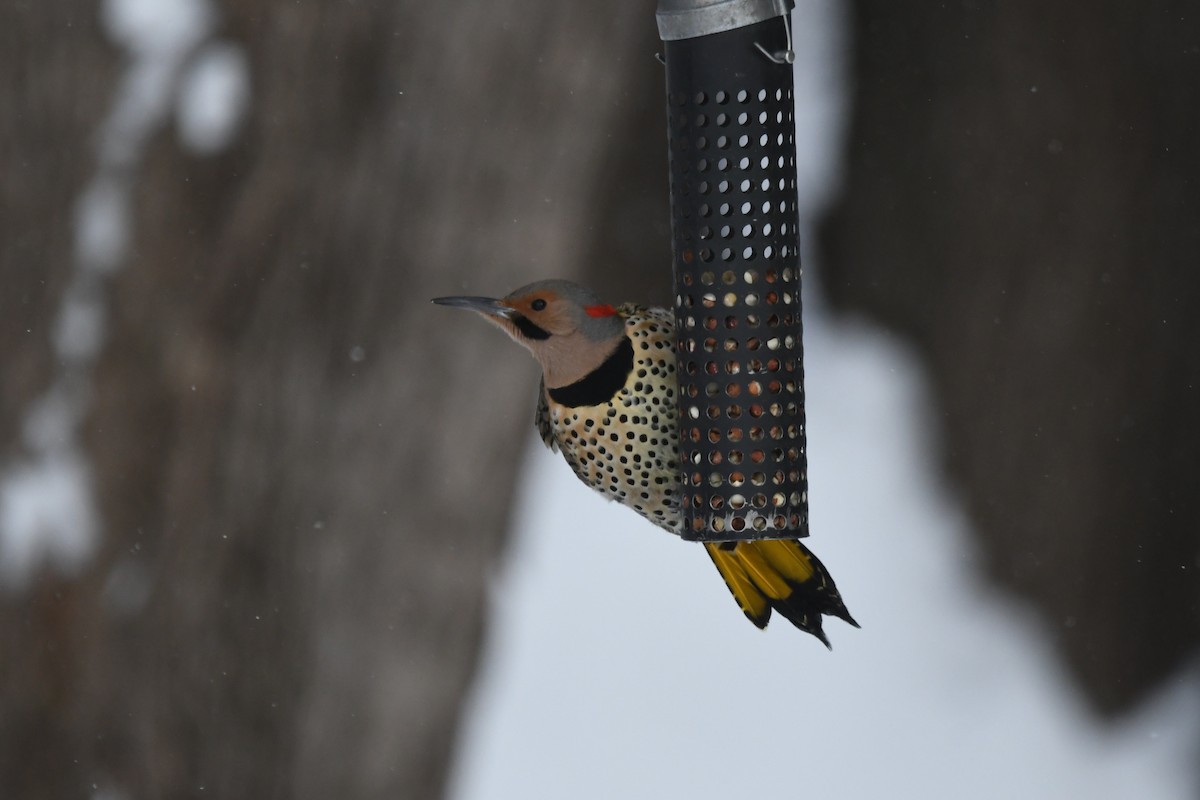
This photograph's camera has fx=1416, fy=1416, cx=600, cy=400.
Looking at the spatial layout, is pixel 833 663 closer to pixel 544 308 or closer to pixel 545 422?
pixel 545 422

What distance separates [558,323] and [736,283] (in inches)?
9.5

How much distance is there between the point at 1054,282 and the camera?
132 inches

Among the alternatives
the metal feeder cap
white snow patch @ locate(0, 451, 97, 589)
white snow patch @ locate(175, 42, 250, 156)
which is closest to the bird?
the metal feeder cap

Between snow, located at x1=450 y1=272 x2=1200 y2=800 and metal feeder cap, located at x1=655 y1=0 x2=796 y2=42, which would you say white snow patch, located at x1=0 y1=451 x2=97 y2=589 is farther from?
metal feeder cap, located at x1=655 y1=0 x2=796 y2=42

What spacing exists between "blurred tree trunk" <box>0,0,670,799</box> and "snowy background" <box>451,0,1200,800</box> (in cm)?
23

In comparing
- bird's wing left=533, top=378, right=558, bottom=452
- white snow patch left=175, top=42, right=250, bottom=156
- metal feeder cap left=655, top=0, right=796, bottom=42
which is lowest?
bird's wing left=533, top=378, right=558, bottom=452

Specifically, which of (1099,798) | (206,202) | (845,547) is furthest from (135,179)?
(1099,798)

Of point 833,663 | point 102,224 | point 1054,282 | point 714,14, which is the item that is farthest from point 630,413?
point 102,224

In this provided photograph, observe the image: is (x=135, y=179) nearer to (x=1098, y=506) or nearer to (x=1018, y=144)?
(x=1018, y=144)

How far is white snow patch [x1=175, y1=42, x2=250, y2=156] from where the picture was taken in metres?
3.37

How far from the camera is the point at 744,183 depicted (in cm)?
168

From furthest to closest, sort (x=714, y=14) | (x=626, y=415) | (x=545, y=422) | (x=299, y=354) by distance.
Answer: (x=299, y=354), (x=545, y=422), (x=626, y=415), (x=714, y=14)

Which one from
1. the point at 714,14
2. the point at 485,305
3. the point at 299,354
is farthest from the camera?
the point at 299,354

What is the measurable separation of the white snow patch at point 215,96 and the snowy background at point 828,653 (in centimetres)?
104
